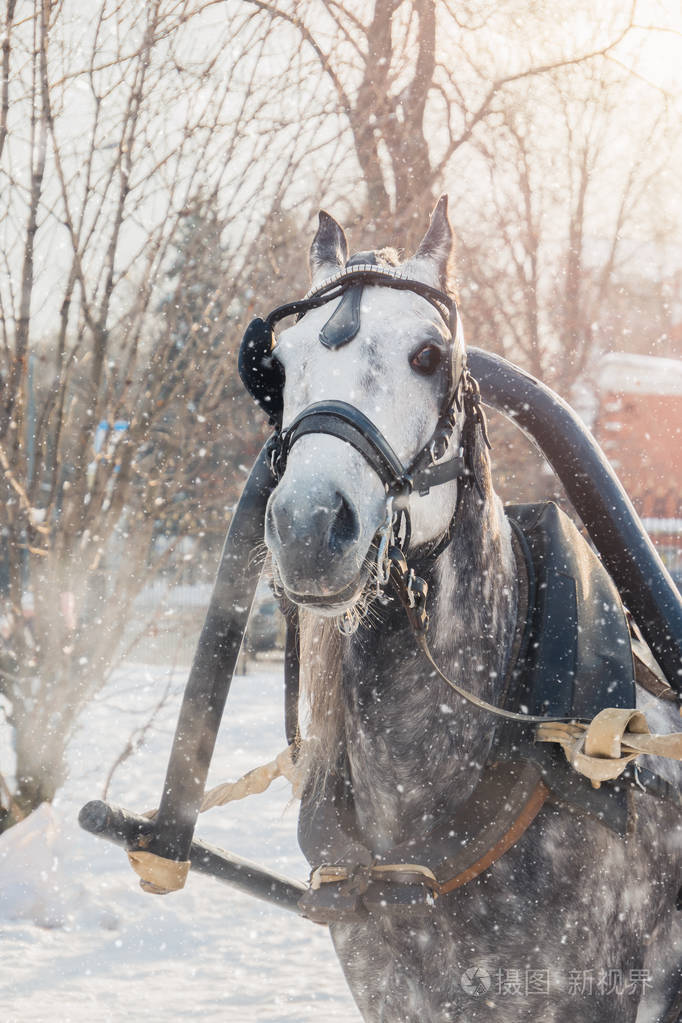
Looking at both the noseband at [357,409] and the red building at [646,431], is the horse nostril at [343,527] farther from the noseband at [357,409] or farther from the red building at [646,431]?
the red building at [646,431]

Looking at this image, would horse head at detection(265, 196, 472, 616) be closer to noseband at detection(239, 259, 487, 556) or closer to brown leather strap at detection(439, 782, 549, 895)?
noseband at detection(239, 259, 487, 556)

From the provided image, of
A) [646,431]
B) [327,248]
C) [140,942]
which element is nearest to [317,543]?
[327,248]

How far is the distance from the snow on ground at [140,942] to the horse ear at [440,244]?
1859 mm

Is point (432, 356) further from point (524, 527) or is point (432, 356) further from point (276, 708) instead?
point (276, 708)

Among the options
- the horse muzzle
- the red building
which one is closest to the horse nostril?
the horse muzzle

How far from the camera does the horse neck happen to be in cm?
186

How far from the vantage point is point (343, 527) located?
154 cm

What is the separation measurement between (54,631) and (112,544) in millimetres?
715

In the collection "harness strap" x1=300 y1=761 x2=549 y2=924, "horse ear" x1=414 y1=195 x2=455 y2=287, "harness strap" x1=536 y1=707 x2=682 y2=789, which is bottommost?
"harness strap" x1=300 y1=761 x2=549 y2=924

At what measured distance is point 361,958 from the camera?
2047mm

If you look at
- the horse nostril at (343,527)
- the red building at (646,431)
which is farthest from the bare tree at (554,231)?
the horse nostril at (343,527)

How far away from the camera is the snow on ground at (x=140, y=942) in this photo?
3.73 metres

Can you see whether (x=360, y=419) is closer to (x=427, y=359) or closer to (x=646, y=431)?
(x=427, y=359)

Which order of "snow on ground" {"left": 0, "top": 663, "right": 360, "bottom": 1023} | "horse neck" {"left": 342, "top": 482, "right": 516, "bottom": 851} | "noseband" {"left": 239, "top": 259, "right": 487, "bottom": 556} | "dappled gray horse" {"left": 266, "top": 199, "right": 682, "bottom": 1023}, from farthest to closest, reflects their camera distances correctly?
1. "snow on ground" {"left": 0, "top": 663, "right": 360, "bottom": 1023}
2. "horse neck" {"left": 342, "top": 482, "right": 516, "bottom": 851}
3. "dappled gray horse" {"left": 266, "top": 199, "right": 682, "bottom": 1023}
4. "noseband" {"left": 239, "top": 259, "right": 487, "bottom": 556}
